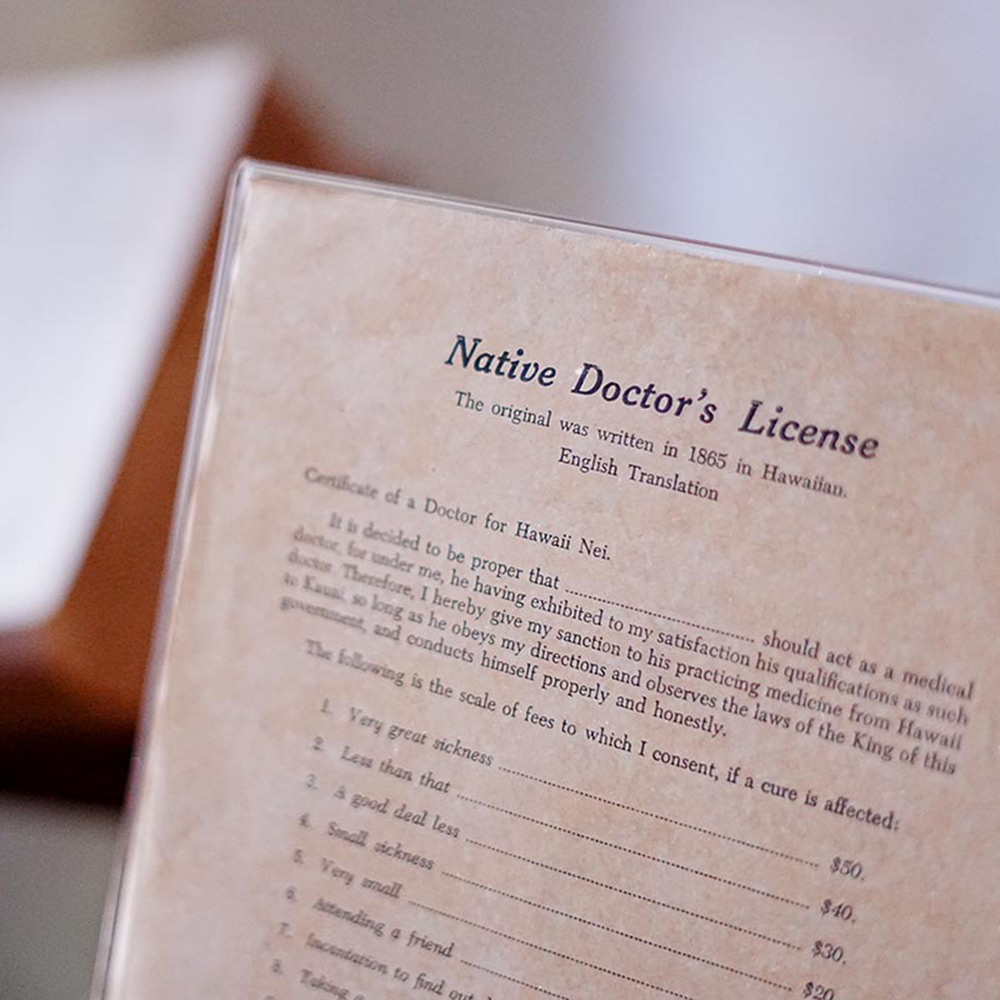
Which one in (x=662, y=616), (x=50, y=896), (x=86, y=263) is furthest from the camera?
(x=86, y=263)

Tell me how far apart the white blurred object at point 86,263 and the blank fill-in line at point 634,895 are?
14.7 inches

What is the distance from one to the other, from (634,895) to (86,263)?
624mm

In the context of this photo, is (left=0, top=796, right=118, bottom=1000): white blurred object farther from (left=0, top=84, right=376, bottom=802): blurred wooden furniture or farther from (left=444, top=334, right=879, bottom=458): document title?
(left=444, top=334, right=879, bottom=458): document title

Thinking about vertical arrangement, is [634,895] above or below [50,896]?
above

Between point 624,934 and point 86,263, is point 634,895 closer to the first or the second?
point 624,934

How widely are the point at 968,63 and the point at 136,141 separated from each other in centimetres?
61

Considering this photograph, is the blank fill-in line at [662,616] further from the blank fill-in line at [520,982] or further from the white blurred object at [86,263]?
the white blurred object at [86,263]

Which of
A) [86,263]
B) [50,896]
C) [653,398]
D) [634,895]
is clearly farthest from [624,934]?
[86,263]

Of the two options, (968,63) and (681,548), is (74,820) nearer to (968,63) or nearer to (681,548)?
(681,548)

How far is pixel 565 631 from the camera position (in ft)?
1.15

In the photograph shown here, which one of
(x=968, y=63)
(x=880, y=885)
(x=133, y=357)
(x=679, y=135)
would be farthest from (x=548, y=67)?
(x=880, y=885)

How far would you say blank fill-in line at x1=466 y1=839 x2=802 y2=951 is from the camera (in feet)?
1.08

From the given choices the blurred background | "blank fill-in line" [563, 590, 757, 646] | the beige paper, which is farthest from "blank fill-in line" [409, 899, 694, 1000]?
the blurred background

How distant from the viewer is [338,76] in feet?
3.37
